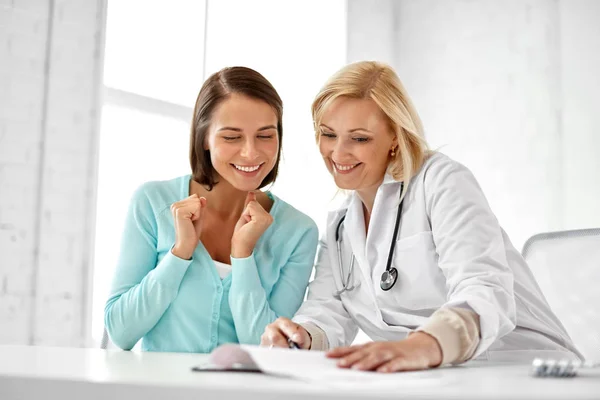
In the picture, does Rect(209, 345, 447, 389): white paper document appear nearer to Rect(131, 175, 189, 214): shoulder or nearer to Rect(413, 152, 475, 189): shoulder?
Rect(413, 152, 475, 189): shoulder

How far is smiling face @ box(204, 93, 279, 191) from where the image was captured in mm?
1636

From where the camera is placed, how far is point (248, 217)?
163 centimetres

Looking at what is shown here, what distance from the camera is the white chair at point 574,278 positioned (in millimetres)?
1556

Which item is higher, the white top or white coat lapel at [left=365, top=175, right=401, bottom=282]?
white coat lapel at [left=365, top=175, right=401, bottom=282]

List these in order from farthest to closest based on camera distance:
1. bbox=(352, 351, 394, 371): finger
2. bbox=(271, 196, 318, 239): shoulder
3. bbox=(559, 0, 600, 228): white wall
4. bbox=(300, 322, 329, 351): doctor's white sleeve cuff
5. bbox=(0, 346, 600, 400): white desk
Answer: bbox=(559, 0, 600, 228): white wall, bbox=(271, 196, 318, 239): shoulder, bbox=(300, 322, 329, 351): doctor's white sleeve cuff, bbox=(352, 351, 394, 371): finger, bbox=(0, 346, 600, 400): white desk

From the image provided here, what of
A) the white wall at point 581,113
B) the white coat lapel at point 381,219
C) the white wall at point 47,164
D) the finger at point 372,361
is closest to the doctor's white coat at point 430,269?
the white coat lapel at point 381,219

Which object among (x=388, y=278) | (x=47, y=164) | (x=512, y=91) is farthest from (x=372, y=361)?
(x=512, y=91)

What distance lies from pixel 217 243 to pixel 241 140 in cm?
26

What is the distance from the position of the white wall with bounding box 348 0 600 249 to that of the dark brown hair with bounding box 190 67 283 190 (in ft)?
9.31

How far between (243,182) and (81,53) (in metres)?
1.43

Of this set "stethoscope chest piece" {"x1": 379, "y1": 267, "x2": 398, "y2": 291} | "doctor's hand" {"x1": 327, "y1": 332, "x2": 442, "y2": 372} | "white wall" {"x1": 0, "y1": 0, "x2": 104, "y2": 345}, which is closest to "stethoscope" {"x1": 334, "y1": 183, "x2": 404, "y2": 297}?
"stethoscope chest piece" {"x1": 379, "y1": 267, "x2": 398, "y2": 291}

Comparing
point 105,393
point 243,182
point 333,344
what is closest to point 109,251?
point 243,182

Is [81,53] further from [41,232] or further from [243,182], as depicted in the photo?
[243,182]

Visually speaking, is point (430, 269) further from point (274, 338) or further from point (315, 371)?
point (315, 371)
